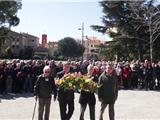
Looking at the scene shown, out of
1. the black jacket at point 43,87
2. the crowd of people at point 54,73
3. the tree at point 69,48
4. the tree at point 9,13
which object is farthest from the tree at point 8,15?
the black jacket at point 43,87

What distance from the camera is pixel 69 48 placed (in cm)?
9888

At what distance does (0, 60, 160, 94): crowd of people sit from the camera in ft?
73.6

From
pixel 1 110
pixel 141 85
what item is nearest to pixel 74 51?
pixel 141 85

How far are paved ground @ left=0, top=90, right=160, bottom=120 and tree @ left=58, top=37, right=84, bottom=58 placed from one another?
248 feet

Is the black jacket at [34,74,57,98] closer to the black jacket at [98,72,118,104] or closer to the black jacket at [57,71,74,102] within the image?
the black jacket at [57,71,74,102]

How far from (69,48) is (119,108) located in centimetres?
8120

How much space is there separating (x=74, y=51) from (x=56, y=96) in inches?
3435

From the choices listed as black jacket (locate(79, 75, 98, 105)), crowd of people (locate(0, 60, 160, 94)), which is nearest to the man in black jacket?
black jacket (locate(79, 75, 98, 105))

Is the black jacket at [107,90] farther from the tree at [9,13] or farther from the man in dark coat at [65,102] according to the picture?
the tree at [9,13]

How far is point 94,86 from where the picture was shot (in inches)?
495

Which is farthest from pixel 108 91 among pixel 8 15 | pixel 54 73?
pixel 8 15

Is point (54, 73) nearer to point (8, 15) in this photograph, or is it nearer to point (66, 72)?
point (66, 72)

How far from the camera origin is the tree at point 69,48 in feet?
324

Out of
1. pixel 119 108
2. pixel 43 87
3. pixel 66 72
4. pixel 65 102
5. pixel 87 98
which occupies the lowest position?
pixel 119 108
